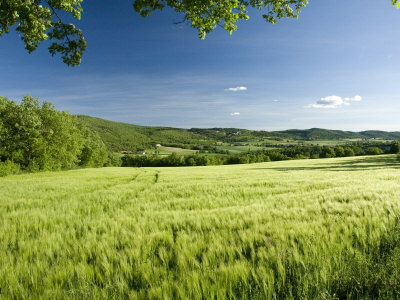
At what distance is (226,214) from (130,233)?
1931 mm

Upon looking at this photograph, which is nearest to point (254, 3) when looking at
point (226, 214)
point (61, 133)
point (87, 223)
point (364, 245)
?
point (226, 214)

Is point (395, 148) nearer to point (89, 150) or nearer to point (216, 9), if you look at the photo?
point (216, 9)

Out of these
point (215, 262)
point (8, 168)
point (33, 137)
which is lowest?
point (8, 168)

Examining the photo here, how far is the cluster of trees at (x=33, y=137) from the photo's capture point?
1216 inches

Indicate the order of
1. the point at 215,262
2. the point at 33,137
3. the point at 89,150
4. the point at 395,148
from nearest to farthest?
the point at 215,262 → the point at 33,137 → the point at 89,150 → the point at 395,148

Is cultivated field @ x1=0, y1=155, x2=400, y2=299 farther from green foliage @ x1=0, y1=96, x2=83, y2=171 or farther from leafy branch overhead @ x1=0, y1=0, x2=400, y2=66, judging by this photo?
green foliage @ x1=0, y1=96, x2=83, y2=171

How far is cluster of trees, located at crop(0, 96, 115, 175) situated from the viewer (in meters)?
30.9

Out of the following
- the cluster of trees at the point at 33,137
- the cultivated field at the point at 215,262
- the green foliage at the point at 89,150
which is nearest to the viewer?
the cultivated field at the point at 215,262

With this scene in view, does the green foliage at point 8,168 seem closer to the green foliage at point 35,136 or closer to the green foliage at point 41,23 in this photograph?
the green foliage at point 35,136

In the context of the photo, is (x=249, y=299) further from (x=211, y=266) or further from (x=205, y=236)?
(x=205, y=236)

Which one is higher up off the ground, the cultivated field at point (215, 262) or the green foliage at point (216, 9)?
the green foliage at point (216, 9)

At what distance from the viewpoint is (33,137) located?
32.8 meters

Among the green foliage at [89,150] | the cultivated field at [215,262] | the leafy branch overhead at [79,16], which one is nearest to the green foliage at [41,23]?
the leafy branch overhead at [79,16]

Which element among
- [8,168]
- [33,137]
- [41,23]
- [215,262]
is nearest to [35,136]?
[33,137]
